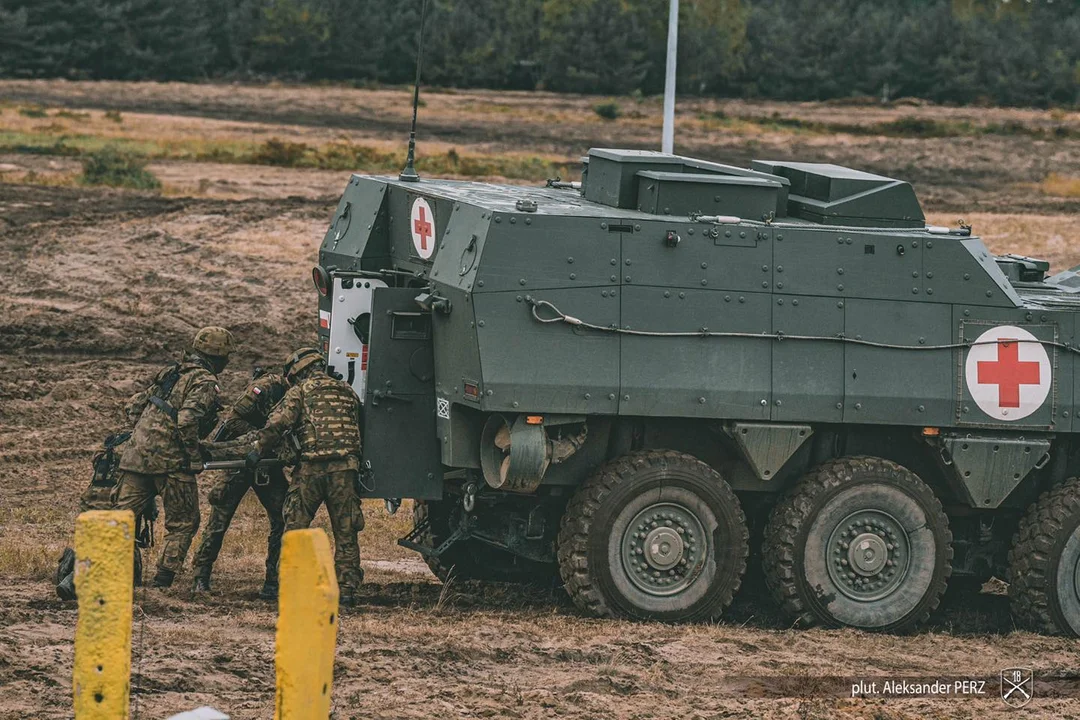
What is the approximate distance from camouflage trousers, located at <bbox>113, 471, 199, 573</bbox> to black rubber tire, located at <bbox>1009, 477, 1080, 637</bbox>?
16.5 feet

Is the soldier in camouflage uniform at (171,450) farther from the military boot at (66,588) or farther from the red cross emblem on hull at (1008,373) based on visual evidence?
the red cross emblem on hull at (1008,373)

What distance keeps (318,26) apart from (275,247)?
52220 millimetres

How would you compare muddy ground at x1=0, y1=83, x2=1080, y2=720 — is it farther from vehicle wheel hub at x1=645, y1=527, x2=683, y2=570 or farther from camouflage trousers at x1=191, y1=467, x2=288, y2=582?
vehicle wheel hub at x1=645, y1=527, x2=683, y2=570

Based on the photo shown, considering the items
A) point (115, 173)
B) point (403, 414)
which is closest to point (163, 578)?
point (403, 414)

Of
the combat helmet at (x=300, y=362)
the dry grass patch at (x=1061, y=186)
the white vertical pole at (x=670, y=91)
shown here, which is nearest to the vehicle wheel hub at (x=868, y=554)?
the combat helmet at (x=300, y=362)

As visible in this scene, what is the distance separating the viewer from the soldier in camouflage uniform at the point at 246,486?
10680 millimetres

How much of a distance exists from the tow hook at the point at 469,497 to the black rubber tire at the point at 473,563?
1089mm

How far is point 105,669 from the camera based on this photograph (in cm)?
614

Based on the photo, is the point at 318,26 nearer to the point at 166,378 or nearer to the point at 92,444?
the point at 92,444

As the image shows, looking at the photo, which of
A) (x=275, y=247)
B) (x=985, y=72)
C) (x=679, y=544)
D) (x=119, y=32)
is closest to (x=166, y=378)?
(x=679, y=544)

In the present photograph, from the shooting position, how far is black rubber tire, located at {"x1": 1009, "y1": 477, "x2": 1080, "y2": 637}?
10555 millimetres

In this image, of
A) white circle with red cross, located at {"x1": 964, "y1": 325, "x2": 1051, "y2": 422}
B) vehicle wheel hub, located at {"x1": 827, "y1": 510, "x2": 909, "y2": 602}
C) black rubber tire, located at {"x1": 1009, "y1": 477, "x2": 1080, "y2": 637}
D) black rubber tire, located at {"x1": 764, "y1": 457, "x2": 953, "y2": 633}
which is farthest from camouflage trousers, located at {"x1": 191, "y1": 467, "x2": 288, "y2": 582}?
black rubber tire, located at {"x1": 1009, "y1": 477, "x2": 1080, "y2": 637}

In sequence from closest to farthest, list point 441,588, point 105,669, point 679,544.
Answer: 1. point 105,669
2. point 679,544
3. point 441,588

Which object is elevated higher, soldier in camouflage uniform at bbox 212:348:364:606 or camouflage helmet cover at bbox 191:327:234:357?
camouflage helmet cover at bbox 191:327:234:357
